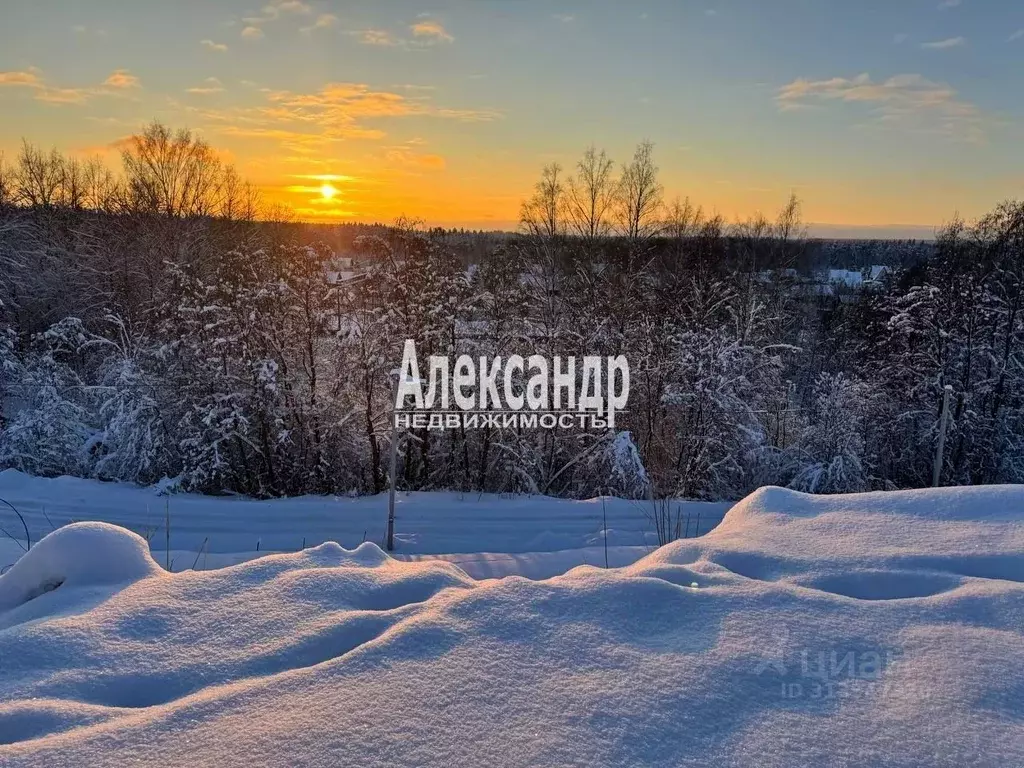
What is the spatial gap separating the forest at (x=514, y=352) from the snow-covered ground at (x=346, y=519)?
1.13 metres

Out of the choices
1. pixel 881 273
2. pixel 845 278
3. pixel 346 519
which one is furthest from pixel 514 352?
pixel 845 278

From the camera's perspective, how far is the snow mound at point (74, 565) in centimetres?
226

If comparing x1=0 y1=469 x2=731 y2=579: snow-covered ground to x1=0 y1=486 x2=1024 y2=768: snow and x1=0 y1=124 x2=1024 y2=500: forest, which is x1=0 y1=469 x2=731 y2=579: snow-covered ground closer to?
x1=0 y1=124 x2=1024 y2=500: forest

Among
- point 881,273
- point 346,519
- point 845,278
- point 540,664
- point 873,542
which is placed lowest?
point 346,519

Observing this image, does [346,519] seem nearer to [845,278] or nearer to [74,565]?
[74,565]

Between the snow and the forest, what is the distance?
315 inches

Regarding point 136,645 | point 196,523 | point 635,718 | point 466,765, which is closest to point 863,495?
point 635,718

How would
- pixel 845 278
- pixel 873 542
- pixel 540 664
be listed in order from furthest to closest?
pixel 845 278
pixel 873 542
pixel 540 664

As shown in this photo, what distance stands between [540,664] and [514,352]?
9.67 metres

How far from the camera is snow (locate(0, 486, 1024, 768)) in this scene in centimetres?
138

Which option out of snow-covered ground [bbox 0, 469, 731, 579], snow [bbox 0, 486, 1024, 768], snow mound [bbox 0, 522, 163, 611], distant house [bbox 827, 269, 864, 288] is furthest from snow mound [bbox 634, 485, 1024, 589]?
distant house [bbox 827, 269, 864, 288]

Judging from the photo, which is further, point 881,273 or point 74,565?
point 881,273

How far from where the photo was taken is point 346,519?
320 inches

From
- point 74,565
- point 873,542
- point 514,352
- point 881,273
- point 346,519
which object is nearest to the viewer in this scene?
point 74,565
